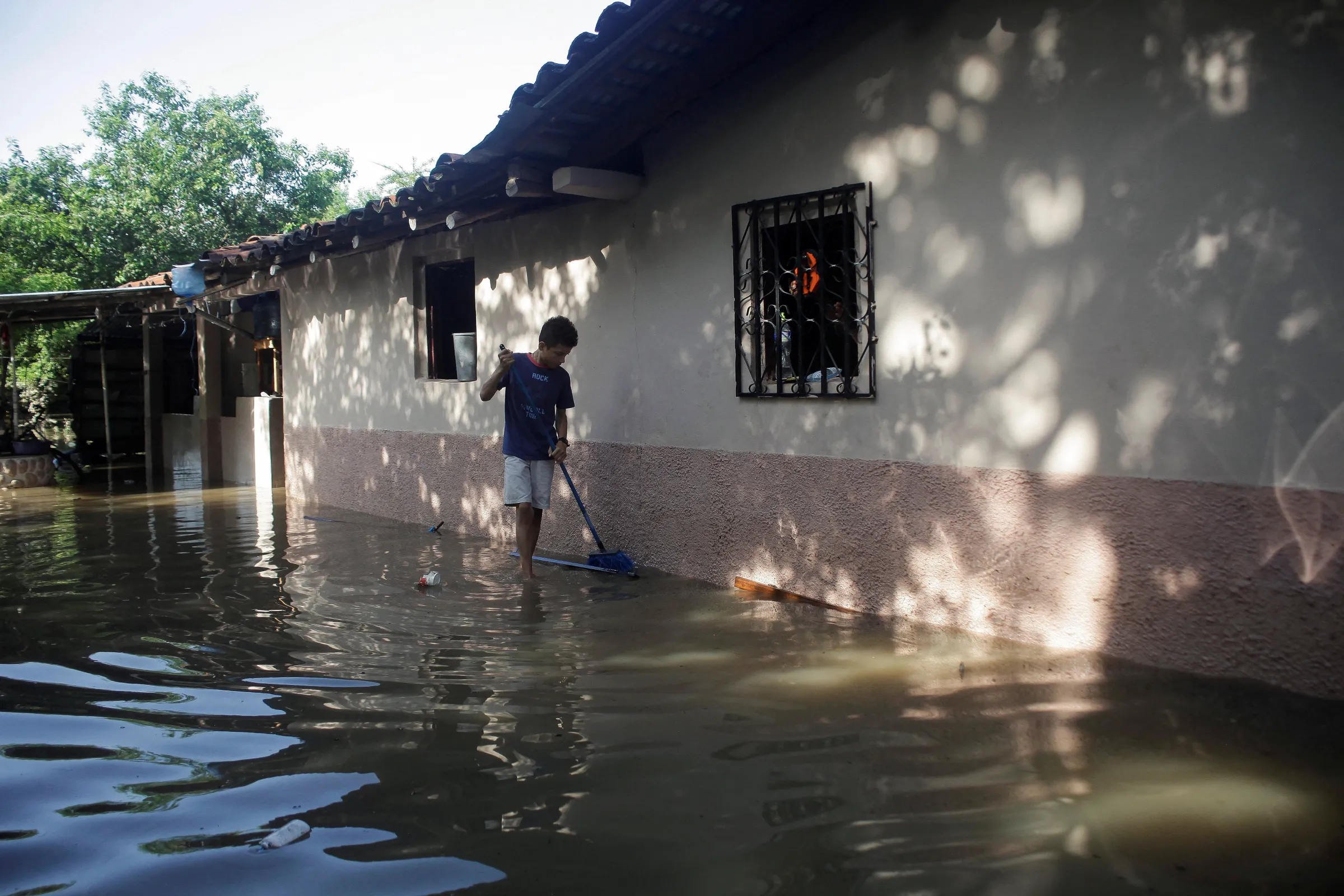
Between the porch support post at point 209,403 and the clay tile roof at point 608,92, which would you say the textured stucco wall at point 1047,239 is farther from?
the porch support post at point 209,403

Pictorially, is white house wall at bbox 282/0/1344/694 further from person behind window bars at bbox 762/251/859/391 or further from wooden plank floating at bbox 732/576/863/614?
person behind window bars at bbox 762/251/859/391

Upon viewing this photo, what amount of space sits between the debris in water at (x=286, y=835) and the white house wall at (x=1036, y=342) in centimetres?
341

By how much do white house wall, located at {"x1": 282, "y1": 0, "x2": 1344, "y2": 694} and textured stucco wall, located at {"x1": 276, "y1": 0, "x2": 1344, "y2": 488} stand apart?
13 millimetres

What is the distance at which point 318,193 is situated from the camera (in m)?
32.3

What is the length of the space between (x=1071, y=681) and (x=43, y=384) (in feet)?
74.9

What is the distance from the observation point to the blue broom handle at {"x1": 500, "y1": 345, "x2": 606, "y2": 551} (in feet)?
22.1

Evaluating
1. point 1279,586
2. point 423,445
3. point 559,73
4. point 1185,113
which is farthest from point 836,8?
point 423,445

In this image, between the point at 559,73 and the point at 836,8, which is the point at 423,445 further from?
the point at 836,8

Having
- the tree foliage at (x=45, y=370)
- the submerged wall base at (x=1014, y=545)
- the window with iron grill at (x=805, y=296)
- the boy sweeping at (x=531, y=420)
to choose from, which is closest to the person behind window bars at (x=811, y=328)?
the window with iron grill at (x=805, y=296)

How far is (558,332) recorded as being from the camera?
6684mm

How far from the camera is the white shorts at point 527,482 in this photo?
6.76 m

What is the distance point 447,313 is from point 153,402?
8.82 metres

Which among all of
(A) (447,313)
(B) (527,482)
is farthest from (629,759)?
(A) (447,313)

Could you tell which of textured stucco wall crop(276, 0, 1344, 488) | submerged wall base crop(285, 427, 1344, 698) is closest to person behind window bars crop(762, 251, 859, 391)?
textured stucco wall crop(276, 0, 1344, 488)
